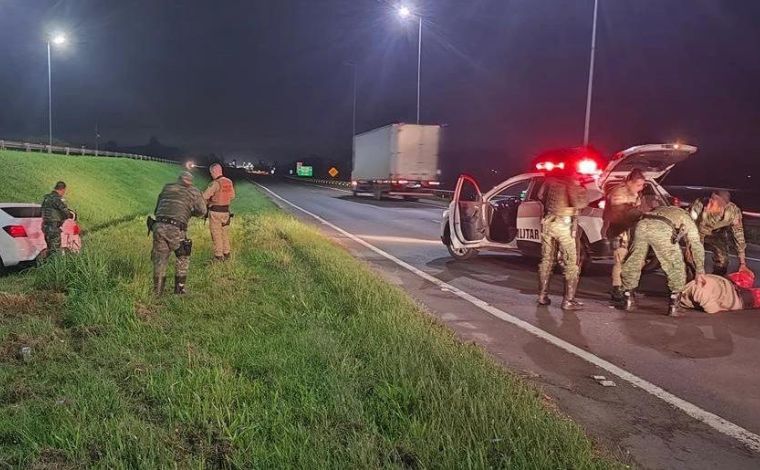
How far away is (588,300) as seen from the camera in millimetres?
7637

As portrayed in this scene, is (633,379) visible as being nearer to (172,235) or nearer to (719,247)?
(719,247)

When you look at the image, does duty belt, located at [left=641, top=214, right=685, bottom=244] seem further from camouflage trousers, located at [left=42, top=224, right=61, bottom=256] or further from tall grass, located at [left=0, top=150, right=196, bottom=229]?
tall grass, located at [left=0, top=150, right=196, bottom=229]

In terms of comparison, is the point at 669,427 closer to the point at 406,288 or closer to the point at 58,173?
the point at 406,288

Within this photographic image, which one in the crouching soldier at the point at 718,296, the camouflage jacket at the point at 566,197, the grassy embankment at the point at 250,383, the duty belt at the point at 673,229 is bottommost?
the grassy embankment at the point at 250,383

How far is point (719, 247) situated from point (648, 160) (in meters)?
1.52

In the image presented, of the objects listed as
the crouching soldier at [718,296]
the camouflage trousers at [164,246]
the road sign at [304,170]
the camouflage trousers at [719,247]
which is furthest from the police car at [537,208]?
the road sign at [304,170]

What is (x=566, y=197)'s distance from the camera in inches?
276

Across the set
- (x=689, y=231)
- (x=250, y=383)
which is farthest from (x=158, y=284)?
(x=689, y=231)

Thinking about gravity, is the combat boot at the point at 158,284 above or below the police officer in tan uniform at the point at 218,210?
below

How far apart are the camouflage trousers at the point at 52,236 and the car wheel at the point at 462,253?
255 inches

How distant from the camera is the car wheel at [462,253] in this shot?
1077cm

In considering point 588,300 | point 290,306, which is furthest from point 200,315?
point 588,300

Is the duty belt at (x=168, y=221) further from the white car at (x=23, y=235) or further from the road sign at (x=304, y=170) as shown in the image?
the road sign at (x=304, y=170)

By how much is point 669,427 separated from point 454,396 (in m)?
1.44
